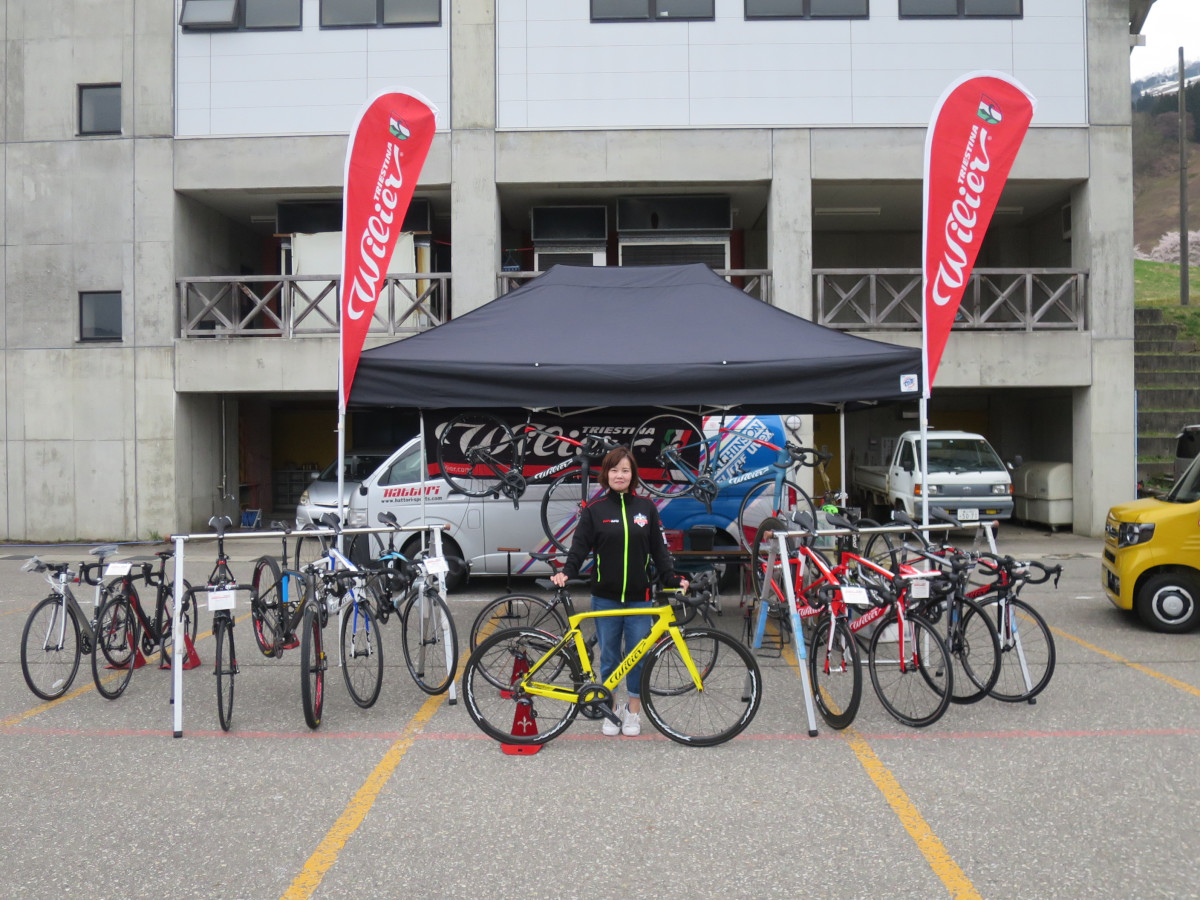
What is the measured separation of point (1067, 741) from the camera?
220 inches

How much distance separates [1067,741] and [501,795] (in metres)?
3.37

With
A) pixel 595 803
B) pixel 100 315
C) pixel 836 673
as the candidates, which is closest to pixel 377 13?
pixel 100 315

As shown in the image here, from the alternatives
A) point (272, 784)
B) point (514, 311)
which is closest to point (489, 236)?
point (514, 311)

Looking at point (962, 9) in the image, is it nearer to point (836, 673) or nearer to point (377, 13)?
point (377, 13)

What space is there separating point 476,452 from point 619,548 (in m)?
4.20

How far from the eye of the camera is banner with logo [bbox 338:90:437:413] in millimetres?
8312

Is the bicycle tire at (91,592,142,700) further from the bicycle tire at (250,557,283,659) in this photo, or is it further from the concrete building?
the concrete building

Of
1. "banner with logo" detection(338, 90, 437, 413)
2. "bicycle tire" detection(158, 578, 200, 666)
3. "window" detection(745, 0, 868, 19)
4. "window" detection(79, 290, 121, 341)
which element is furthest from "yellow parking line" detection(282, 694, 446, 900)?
"window" detection(745, 0, 868, 19)

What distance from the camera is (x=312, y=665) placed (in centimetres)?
596

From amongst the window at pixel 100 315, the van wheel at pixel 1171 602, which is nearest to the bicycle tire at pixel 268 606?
the van wheel at pixel 1171 602

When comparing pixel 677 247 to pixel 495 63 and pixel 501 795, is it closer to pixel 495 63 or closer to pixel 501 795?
pixel 495 63

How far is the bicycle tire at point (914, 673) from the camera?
5.75m

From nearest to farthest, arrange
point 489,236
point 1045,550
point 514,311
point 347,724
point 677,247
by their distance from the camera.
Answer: point 347,724 < point 514,311 < point 1045,550 < point 489,236 < point 677,247

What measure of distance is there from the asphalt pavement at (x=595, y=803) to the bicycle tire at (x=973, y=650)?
18 cm
